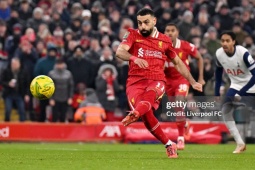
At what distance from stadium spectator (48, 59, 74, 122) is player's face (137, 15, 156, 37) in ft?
34.4

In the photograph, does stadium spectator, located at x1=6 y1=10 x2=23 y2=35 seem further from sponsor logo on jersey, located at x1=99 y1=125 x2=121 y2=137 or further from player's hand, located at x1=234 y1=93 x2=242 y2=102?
player's hand, located at x1=234 y1=93 x2=242 y2=102

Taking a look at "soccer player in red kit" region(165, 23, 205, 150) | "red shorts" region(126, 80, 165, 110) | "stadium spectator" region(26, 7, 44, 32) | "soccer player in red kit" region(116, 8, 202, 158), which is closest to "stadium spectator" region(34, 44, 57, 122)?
"stadium spectator" region(26, 7, 44, 32)

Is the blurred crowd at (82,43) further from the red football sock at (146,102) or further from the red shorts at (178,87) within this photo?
the red football sock at (146,102)

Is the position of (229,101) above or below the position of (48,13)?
below

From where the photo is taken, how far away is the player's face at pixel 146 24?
15512 millimetres

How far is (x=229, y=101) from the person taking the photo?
18.7 meters

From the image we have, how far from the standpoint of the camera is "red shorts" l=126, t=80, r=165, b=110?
51.0 ft

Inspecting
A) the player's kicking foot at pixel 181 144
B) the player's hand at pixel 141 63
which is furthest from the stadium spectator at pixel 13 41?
the player's hand at pixel 141 63

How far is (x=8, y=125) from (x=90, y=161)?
1035 cm

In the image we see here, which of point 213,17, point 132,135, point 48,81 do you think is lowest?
point 132,135

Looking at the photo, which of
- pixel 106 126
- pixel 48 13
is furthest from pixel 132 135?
pixel 48 13

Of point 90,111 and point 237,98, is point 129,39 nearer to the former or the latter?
point 237,98

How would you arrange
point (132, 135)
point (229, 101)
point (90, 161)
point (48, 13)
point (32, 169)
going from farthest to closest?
1. point (48, 13)
2. point (132, 135)
3. point (229, 101)
4. point (90, 161)
5. point (32, 169)

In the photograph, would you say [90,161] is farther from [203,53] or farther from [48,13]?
[48,13]
